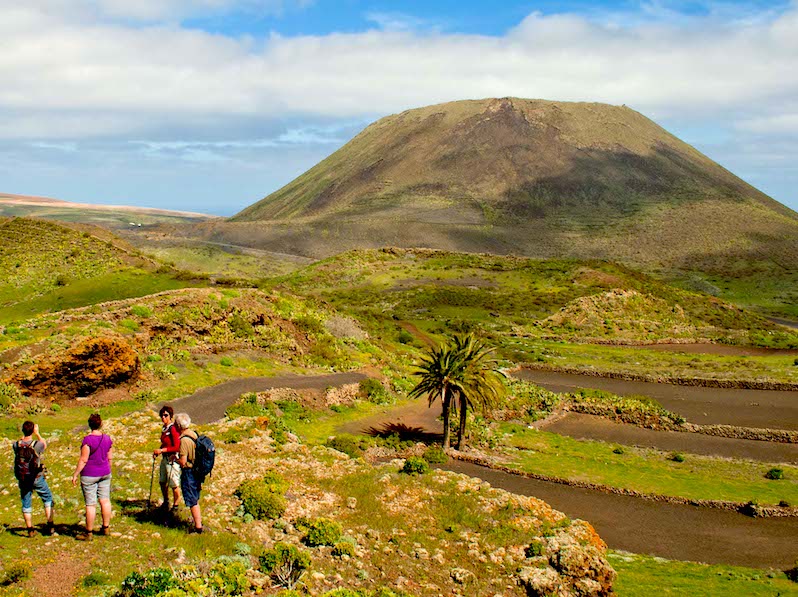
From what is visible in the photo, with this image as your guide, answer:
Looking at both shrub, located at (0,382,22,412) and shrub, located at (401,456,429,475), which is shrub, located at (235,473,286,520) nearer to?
shrub, located at (401,456,429,475)

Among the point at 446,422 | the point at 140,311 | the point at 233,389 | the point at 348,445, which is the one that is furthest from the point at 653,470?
the point at 140,311

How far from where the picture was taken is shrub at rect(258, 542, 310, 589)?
17.1 meters

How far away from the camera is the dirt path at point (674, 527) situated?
2627 centimetres

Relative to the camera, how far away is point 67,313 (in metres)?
45.4

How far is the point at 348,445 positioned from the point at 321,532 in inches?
513

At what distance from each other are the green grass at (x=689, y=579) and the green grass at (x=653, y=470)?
7678 millimetres

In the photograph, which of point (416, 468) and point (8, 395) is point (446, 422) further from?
point (8, 395)

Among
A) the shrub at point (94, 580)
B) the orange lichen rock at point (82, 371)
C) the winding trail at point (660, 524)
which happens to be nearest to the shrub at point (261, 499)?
the shrub at point (94, 580)

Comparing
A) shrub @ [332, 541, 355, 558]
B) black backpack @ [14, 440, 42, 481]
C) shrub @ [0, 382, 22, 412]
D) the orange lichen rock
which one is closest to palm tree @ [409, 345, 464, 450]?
the orange lichen rock

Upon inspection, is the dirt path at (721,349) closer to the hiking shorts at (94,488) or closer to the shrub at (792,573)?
the shrub at (792,573)

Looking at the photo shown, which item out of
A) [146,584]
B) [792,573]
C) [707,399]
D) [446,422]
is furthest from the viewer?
[707,399]

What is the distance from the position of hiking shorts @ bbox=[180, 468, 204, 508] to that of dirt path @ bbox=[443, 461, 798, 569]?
17320mm

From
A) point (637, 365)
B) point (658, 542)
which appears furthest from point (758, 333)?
point (658, 542)

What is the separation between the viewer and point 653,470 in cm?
3566
